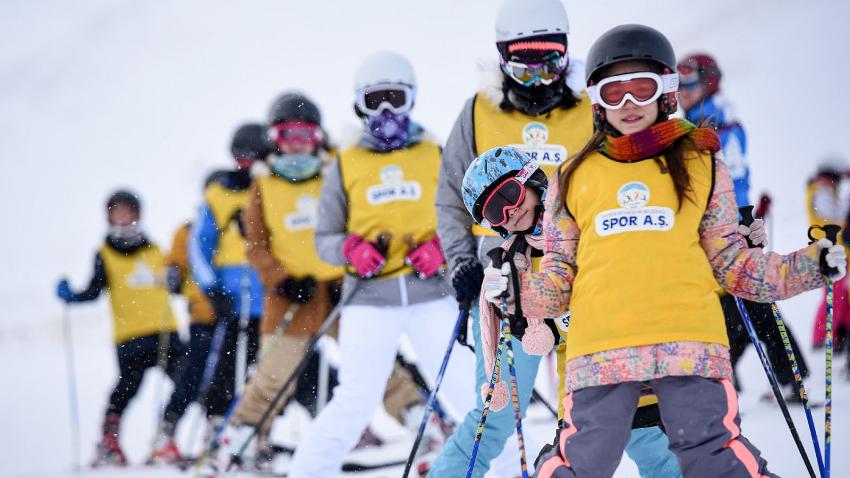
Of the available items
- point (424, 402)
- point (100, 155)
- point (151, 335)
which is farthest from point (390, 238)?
point (100, 155)

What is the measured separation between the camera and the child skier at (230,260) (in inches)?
→ 280

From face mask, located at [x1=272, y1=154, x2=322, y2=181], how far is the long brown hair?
138 inches

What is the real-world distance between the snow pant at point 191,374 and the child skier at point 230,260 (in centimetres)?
29

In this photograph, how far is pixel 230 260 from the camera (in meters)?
7.39

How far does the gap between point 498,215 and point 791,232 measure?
50.8 ft

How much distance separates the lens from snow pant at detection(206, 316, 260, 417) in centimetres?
690

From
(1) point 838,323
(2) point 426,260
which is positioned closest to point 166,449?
(2) point 426,260

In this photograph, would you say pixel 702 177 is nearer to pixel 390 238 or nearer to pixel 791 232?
pixel 390 238

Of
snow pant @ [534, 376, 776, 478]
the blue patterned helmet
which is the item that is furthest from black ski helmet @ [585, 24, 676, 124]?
snow pant @ [534, 376, 776, 478]

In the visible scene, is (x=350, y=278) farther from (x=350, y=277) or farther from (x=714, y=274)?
(x=714, y=274)

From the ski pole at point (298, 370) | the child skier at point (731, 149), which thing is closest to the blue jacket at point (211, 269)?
the ski pole at point (298, 370)

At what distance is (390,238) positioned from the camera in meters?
4.41

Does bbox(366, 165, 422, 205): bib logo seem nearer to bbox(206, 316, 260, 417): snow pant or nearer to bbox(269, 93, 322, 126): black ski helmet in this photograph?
bbox(269, 93, 322, 126): black ski helmet

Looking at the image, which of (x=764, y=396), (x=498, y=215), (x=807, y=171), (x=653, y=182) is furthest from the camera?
(x=807, y=171)
